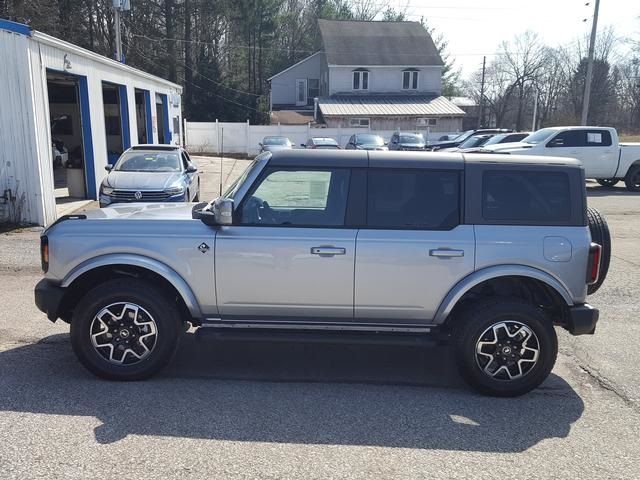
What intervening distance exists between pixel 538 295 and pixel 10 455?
4.05 m

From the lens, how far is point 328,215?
4438mm

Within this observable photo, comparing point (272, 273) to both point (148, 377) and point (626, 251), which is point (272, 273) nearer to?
point (148, 377)

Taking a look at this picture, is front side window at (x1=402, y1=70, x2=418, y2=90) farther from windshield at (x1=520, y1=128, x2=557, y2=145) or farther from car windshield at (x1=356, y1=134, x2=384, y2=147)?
windshield at (x1=520, y1=128, x2=557, y2=145)

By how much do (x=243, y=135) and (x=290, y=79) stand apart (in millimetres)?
17331

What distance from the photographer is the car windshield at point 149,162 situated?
1280 cm

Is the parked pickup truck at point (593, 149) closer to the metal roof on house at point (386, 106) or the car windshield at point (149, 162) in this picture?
the car windshield at point (149, 162)

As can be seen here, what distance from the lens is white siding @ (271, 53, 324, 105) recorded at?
52.0 metres

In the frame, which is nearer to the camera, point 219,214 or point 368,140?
point 219,214

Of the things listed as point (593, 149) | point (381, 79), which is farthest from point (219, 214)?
point (381, 79)

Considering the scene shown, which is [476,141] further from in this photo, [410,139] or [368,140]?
[368,140]

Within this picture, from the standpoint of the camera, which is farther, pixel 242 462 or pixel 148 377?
pixel 148 377

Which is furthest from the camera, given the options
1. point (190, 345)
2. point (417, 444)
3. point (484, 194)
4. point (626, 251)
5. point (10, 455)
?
point (626, 251)

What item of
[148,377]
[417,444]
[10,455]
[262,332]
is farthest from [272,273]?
[10,455]

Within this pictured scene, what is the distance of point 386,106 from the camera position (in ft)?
142
